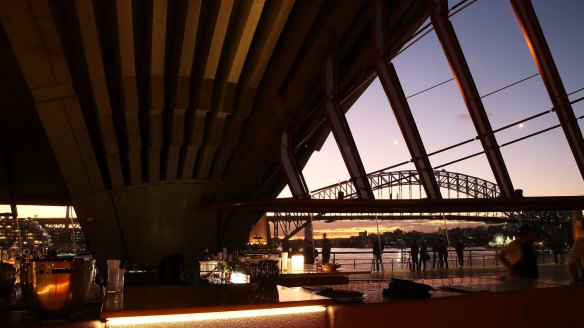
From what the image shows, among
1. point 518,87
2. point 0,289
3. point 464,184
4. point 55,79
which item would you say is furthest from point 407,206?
point 464,184

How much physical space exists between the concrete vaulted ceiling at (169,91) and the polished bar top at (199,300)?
6876mm

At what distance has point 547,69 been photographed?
8.97 meters

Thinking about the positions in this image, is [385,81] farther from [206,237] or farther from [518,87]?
[206,237]

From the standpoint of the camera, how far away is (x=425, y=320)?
2264 mm

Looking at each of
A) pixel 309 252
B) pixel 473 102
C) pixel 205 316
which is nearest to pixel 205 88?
pixel 309 252

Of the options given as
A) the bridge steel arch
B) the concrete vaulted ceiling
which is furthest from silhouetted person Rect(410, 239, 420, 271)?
the concrete vaulted ceiling

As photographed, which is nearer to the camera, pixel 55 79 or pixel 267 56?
pixel 55 79

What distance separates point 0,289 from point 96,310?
61 cm

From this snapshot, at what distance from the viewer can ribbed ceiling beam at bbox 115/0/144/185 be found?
8.14m

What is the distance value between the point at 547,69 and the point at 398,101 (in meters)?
3.15

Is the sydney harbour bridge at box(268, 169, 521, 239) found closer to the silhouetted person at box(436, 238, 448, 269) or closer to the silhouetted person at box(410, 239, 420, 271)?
the silhouetted person at box(410, 239, 420, 271)

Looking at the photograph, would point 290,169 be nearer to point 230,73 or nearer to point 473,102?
point 230,73

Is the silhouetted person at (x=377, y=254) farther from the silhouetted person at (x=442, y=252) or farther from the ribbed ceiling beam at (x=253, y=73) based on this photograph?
the ribbed ceiling beam at (x=253, y=73)

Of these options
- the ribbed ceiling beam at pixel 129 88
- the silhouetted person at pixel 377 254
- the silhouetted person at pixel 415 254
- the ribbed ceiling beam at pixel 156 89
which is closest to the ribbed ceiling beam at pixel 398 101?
the silhouetted person at pixel 377 254
